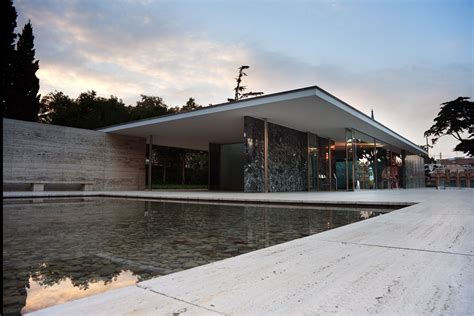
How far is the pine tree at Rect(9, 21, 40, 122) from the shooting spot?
1953 cm

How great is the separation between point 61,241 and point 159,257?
4.27 feet

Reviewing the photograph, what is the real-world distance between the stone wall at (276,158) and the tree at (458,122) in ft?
43.5

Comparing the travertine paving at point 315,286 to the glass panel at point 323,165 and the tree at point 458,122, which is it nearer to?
the glass panel at point 323,165

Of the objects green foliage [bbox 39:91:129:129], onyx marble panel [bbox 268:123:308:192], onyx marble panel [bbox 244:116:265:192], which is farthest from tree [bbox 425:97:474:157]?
green foliage [bbox 39:91:129:129]

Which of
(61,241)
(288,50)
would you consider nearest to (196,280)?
(61,241)

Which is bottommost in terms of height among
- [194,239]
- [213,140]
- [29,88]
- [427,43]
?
[194,239]

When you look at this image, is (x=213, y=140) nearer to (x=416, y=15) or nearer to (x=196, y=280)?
(x=416, y=15)

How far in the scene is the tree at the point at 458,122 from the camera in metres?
21.2

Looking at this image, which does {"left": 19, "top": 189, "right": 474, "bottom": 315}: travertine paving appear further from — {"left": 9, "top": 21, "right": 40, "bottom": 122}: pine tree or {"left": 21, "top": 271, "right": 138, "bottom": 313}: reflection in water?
{"left": 9, "top": 21, "right": 40, "bottom": 122}: pine tree

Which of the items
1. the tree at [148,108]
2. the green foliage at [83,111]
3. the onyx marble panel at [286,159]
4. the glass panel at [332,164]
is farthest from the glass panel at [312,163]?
the green foliage at [83,111]

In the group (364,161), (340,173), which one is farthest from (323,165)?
(364,161)

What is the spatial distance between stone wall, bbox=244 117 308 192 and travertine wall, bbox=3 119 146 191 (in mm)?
7359

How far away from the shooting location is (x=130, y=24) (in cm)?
1055

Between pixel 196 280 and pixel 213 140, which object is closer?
pixel 196 280
